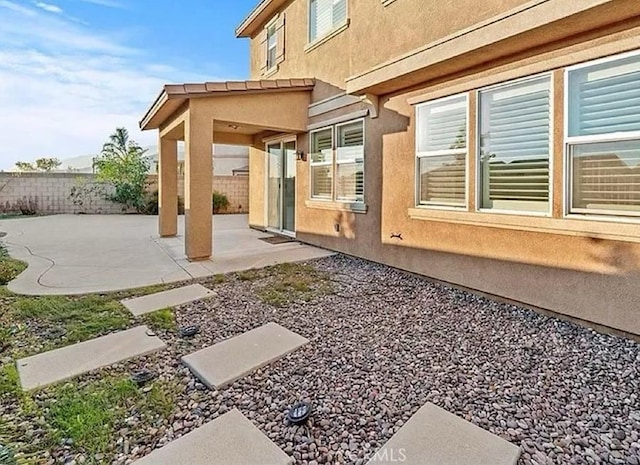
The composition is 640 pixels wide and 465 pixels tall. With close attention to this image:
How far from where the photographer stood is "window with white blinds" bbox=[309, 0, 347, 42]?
883 centimetres

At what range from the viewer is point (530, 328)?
15.2ft

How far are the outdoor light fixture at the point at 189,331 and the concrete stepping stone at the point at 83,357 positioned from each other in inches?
10.6

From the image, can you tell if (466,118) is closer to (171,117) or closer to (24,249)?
(171,117)

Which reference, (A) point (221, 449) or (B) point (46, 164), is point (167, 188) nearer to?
(A) point (221, 449)

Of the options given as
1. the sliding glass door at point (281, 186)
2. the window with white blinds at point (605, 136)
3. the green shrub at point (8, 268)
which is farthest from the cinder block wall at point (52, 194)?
Result: the window with white blinds at point (605, 136)

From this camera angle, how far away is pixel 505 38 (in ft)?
15.3

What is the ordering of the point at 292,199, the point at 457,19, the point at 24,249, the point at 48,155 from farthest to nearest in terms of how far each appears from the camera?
the point at 48,155
the point at 292,199
the point at 24,249
the point at 457,19

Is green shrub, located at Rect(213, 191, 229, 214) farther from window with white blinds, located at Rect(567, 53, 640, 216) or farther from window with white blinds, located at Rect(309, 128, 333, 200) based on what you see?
window with white blinds, located at Rect(567, 53, 640, 216)

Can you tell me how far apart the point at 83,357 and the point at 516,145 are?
235 inches

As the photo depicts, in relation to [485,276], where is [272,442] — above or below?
below

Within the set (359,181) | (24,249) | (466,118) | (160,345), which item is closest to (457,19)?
(466,118)

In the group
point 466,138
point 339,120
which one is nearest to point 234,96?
point 339,120

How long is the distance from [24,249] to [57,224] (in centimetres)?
623

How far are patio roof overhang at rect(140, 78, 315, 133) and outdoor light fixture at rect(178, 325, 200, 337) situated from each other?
516cm
